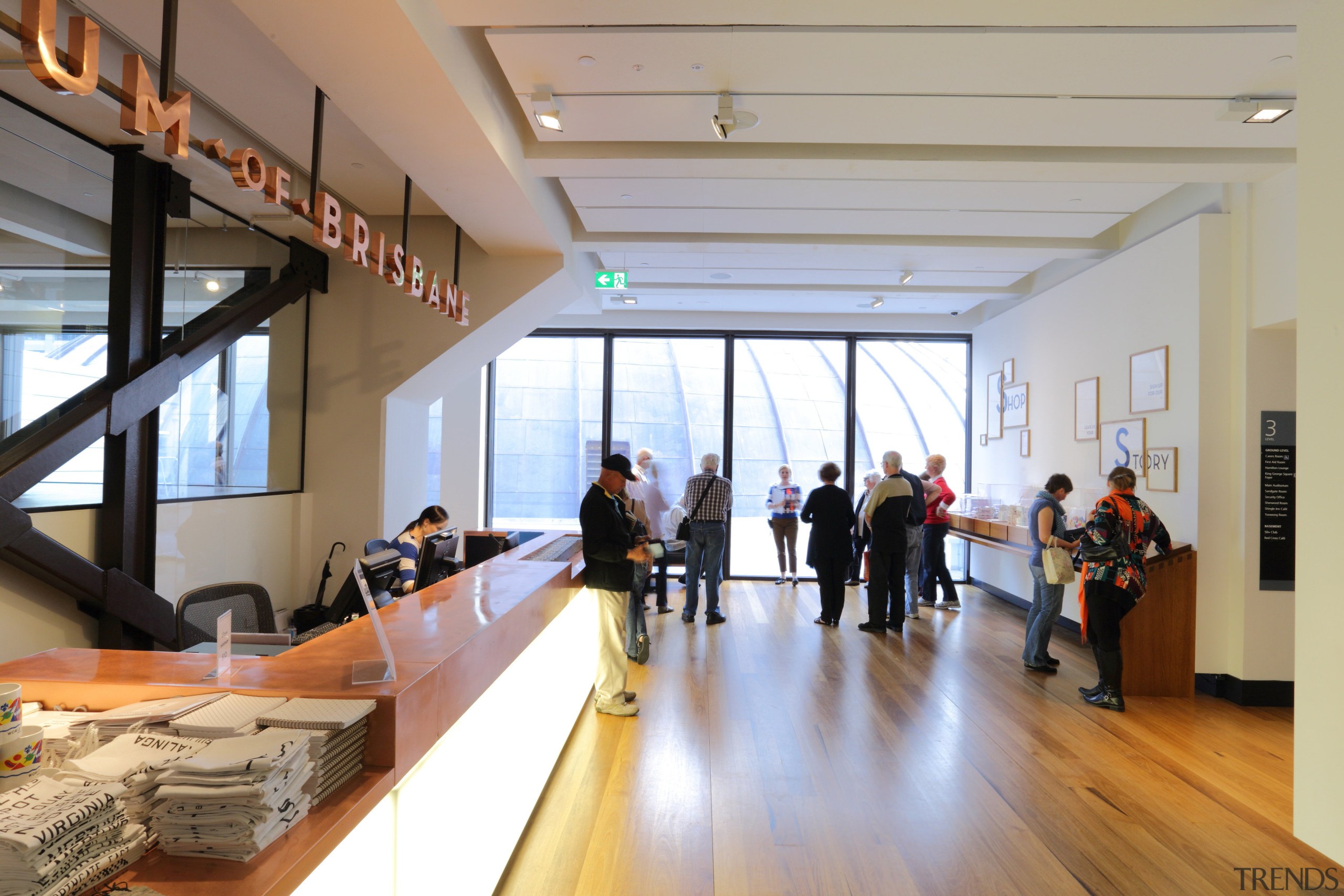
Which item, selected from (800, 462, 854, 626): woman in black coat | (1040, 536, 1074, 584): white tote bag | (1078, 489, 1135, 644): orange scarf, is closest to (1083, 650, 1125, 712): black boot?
(1078, 489, 1135, 644): orange scarf

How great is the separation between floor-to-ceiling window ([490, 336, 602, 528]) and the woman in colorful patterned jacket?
6202 millimetres

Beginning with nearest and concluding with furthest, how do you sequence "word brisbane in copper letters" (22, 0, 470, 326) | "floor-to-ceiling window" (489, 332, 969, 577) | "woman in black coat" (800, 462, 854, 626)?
"word brisbane in copper letters" (22, 0, 470, 326) → "woman in black coat" (800, 462, 854, 626) → "floor-to-ceiling window" (489, 332, 969, 577)

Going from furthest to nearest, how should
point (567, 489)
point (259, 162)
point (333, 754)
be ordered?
point (567, 489) → point (259, 162) → point (333, 754)

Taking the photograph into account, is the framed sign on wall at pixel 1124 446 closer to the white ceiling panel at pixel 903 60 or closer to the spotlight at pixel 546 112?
the white ceiling panel at pixel 903 60

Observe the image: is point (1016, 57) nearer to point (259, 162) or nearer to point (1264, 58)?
point (1264, 58)

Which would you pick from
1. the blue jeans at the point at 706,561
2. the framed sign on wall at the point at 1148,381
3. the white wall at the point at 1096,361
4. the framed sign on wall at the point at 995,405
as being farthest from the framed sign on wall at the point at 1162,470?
the blue jeans at the point at 706,561

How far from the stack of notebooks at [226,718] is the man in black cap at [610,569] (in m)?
2.78

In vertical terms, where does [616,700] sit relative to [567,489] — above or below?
below

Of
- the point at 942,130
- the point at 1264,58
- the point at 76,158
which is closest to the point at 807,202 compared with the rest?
the point at 942,130

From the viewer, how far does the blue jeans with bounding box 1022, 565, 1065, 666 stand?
5547mm

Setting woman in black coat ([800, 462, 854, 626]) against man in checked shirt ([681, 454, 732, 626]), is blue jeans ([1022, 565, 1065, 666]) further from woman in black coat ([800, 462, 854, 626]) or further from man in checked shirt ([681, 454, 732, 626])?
man in checked shirt ([681, 454, 732, 626])

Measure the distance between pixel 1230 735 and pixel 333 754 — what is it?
4941mm

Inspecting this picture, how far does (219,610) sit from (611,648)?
7.00 feet

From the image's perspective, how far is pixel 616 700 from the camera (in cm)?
464
